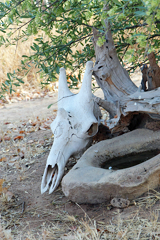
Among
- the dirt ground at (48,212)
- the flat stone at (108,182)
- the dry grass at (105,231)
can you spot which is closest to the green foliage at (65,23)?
the flat stone at (108,182)

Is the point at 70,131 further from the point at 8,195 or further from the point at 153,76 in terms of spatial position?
the point at 153,76

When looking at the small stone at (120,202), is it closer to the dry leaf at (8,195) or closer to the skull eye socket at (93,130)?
the skull eye socket at (93,130)

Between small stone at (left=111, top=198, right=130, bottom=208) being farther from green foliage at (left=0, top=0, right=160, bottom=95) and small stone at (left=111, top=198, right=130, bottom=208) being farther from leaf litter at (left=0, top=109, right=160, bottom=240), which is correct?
green foliage at (left=0, top=0, right=160, bottom=95)

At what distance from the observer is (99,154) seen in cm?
284

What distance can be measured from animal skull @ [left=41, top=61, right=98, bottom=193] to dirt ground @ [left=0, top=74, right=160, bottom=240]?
23cm

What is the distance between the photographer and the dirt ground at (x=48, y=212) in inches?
77.1

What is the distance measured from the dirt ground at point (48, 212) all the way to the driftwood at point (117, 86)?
0.91 metres

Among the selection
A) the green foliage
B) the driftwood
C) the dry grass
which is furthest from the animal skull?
the dry grass

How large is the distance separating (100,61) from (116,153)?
1176 mm

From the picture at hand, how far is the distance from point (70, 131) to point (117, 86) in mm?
829

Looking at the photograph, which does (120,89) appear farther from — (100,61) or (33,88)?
(33,88)

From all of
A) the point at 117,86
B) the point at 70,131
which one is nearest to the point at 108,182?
the point at 70,131

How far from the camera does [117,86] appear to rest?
10.4 ft

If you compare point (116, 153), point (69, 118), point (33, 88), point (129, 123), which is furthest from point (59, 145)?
point (33, 88)
